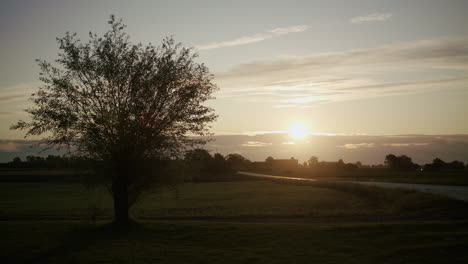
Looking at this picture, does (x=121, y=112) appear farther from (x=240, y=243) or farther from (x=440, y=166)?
(x=440, y=166)

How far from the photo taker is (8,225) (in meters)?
27.1

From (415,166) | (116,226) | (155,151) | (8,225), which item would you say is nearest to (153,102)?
(155,151)

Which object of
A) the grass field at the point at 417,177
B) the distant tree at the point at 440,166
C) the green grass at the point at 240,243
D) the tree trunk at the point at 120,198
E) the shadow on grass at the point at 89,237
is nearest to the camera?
the green grass at the point at 240,243

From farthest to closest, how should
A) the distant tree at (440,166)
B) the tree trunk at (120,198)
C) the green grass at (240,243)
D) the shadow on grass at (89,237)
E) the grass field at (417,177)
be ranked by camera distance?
1. the distant tree at (440,166)
2. the grass field at (417,177)
3. the tree trunk at (120,198)
4. the shadow on grass at (89,237)
5. the green grass at (240,243)

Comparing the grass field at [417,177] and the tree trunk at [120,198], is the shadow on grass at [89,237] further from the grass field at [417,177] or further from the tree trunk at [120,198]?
the grass field at [417,177]

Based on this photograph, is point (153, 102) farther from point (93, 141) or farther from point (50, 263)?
point (50, 263)

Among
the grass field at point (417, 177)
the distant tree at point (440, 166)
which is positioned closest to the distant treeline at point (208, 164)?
the distant tree at point (440, 166)

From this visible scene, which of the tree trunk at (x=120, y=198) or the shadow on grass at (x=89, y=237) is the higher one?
the tree trunk at (x=120, y=198)

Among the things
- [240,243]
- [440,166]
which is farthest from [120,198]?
[440,166]

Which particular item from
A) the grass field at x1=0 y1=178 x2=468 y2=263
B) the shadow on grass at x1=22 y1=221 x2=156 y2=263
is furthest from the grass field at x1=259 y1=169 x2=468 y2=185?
the shadow on grass at x1=22 y1=221 x2=156 y2=263

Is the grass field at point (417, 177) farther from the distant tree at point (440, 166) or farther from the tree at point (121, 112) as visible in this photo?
the tree at point (121, 112)

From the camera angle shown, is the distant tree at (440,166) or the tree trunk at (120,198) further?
the distant tree at (440,166)

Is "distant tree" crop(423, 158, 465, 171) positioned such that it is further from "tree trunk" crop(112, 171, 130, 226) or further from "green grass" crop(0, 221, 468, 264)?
"tree trunk" crop(112, 171, 130, 226)

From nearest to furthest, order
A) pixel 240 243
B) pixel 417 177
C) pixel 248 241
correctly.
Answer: pixel 240 243 → pixel 248 241 → pixel 417 177
